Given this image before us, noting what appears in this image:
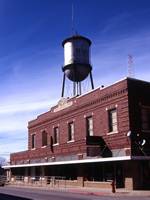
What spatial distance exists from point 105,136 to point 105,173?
3397 millimetres

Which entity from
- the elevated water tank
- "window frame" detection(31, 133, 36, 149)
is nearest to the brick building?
the elevated water tank

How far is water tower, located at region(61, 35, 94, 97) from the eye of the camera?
46031 mm

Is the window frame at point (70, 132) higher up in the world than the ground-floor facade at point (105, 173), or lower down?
higher up

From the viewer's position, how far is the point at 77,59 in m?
46.1

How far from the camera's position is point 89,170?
39438 millimetres

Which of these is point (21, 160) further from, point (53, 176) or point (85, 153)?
point (85, 153)

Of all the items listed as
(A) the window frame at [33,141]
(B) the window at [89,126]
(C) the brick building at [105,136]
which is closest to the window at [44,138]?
(C) the brick building at [105,136]

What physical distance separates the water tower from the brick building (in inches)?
130

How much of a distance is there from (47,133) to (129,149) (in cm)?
1793

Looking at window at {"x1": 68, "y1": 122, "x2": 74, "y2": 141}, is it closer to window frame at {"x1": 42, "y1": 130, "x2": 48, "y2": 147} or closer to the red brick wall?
the red brick wall

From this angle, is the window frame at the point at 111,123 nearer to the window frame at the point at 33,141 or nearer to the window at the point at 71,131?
the window at the point at 71,131

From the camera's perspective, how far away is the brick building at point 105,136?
33.8 m

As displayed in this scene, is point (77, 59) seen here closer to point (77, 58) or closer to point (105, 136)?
point (77, 58)

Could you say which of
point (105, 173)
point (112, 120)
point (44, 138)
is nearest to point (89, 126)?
point (112, 120)
